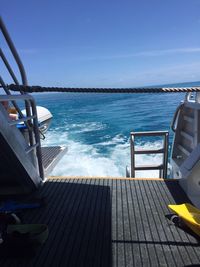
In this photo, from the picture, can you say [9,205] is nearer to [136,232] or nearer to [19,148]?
[19,148]

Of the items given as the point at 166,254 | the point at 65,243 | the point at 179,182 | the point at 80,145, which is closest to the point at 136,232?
the point at 166,254

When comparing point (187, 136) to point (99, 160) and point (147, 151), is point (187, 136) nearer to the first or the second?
point (147, 151)

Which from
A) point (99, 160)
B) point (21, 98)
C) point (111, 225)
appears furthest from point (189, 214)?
point (99, 160)

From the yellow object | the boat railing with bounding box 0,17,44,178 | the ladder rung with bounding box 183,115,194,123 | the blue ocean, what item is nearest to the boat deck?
the yellow object

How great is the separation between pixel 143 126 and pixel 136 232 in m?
10.4

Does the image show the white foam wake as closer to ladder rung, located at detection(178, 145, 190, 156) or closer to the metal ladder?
the metal ladder

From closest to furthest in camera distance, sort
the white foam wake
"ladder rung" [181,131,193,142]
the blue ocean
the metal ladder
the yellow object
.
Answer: the yellow object, "ladder rung" [181,131,193,142], the metal ladder, the white foam wake, the blue ocean

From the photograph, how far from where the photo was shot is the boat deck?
76.4 inches

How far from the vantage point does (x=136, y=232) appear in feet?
7.45

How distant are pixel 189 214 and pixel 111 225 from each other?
0.78 meters

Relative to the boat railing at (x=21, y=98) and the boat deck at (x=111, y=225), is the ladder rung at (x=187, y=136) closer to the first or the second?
the boat deck at (x=111, y=225)

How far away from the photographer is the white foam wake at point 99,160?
21.8ft

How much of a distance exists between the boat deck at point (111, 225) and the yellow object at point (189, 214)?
0.25 ft

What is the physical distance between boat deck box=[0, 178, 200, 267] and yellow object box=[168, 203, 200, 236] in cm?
8
